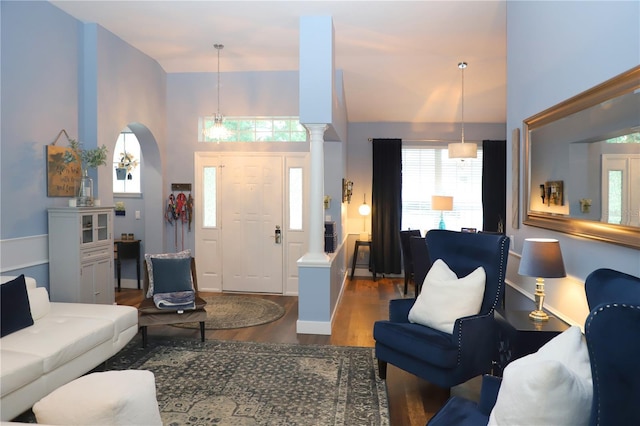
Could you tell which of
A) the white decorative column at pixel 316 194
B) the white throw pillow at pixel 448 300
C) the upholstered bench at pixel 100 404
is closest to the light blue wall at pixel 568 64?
the white throw pillow at pixel 448 300

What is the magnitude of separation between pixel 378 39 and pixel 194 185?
3.30m

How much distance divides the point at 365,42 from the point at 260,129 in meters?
2.05

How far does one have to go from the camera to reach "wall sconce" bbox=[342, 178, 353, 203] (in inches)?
270

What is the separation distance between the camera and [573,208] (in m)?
2.84

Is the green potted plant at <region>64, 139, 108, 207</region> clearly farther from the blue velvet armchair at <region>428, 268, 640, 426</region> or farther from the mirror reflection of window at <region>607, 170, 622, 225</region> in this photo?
the blue velvet armchair at <region>428, 268, 640, 426</region>

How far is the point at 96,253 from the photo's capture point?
4.62 m

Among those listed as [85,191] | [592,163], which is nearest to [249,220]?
[85,191]

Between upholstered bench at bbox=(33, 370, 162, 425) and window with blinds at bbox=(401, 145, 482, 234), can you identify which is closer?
upholstered bench at bbox=(33, 370, 162, 425)

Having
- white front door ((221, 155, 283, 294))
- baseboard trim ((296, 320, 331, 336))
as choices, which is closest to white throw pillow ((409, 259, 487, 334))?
baseboard trim ((296, 320, 331, 336))

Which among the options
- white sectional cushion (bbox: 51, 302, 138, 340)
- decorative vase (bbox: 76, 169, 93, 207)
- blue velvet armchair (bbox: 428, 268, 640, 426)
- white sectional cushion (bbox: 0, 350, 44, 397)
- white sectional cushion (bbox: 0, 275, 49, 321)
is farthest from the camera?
decorative vase (bbox: 76, 169, 93, 207)

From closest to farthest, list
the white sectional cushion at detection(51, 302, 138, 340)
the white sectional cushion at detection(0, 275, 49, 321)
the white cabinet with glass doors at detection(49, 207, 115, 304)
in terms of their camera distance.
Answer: the white sectional cushion at detection(0, 275, 49, 321)
the white sectional cushion at detection(51, 302, 138, 340)
the white cabinet with glass doors at detection(49, 207, 115, 304)

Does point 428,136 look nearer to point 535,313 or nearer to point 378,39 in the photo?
point 378,39

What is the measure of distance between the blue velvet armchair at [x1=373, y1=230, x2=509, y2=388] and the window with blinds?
14.0ft

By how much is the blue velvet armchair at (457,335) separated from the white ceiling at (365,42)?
7.80 feet
